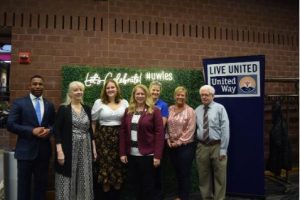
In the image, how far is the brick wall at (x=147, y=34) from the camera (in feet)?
16.0

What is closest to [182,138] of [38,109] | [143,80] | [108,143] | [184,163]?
[184,163]

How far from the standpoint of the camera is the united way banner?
4387 millimetres

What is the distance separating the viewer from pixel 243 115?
4480 millimetres

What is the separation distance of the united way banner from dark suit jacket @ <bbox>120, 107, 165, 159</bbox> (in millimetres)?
1207

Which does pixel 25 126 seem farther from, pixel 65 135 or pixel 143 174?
pixel 143 174

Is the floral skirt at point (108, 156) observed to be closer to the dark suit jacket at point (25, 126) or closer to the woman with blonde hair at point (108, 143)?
the woman with blonde hair at point (108, 143)

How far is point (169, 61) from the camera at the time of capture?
5.47 metres

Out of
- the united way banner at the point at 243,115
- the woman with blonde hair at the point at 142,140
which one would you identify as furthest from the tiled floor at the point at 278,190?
the woman with blonde hair at the point at 142,140

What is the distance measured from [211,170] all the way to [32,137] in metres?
2.19

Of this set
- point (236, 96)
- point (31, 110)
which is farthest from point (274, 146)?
point (31, 110)

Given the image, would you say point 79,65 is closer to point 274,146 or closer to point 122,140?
point 122,140

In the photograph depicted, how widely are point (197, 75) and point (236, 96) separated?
2.61ft

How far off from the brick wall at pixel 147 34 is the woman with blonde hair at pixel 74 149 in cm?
128

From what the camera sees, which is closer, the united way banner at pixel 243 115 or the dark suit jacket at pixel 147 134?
the dark suit jacket at pixel 147 134
